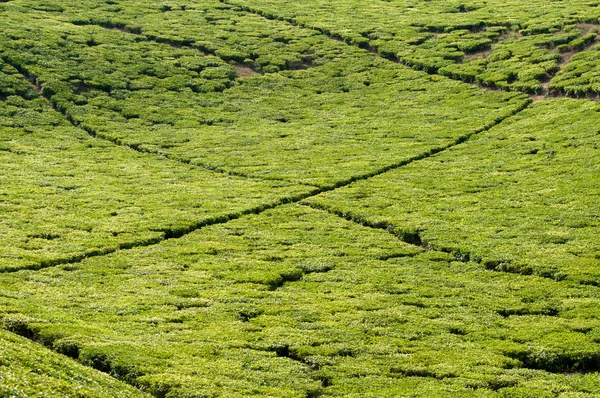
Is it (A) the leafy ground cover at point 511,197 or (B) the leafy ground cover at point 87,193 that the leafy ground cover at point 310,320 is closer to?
(A) the leafy ground cover at point 511,197

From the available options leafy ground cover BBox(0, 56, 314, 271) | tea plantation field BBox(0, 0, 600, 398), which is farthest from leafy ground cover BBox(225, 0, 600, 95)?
leafy ground cover BBox(0, 56, 314, 271)

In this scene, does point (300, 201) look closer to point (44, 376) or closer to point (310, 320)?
point (310, 320)

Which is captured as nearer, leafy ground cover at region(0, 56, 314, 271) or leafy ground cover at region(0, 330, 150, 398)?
leafy ground cover at region(0, 330, 150, 398)

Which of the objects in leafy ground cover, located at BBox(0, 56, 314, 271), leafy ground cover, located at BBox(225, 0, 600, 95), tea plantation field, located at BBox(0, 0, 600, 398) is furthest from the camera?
leafy ground cover, located at BBox(225, 0, 600, 95)

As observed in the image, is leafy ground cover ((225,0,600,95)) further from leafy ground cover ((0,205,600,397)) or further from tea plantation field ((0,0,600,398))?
leafy ground cover ((0,205,600,397))

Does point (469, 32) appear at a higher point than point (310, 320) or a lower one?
higher

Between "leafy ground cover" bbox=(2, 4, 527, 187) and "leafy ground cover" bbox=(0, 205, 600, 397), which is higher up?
"leafy ground cover" bbox=(2, 4, 527, 187)

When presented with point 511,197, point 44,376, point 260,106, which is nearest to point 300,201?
point 511,197

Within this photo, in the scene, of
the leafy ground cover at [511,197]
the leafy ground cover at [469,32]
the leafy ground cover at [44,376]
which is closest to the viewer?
the leafy ground cover at [44,376]

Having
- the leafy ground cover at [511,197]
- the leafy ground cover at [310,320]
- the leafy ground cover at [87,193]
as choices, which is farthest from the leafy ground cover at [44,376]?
the leafy ground cover at [511,197]

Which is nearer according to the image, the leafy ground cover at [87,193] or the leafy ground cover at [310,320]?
the leafy ground cover at [310,320]
